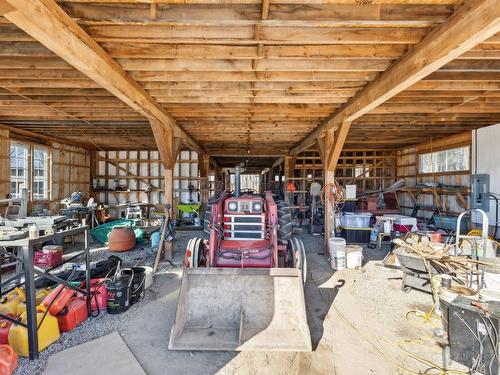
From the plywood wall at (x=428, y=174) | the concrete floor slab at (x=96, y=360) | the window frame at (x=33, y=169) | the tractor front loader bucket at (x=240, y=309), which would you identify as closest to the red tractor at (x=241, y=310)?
the tractor front loader bucket at (x=240, y=309)

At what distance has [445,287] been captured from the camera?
2.59m

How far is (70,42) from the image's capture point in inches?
93.2

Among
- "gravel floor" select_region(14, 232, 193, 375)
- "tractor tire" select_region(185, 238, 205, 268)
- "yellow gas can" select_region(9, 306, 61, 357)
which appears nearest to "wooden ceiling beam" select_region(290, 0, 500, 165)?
"tractor tire" select_region(185, 238, 205, 268)

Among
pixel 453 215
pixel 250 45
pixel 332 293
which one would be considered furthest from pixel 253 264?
pixel 453 215

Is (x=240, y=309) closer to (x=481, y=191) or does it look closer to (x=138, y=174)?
(x=481, y=191)

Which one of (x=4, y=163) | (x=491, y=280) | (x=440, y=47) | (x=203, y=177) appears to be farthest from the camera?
(x=203, y=177)

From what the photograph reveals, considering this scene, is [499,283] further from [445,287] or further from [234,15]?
[234,15]

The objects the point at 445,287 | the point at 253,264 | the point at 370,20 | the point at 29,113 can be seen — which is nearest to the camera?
the point at 370,20

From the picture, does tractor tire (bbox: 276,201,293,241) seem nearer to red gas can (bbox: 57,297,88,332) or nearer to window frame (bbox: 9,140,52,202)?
red gas can (bbox: 57,297,88,332)

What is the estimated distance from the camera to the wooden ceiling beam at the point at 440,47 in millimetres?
2047

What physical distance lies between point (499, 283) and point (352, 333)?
1.80 meters

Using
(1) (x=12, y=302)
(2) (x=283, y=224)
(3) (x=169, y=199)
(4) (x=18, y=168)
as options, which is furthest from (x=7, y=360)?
(4) (x=18, y=168)

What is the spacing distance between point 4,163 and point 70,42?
629cm

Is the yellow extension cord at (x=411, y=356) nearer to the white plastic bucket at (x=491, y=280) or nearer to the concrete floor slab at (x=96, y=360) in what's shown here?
the white plastic bucket at (x=491, y=280)
